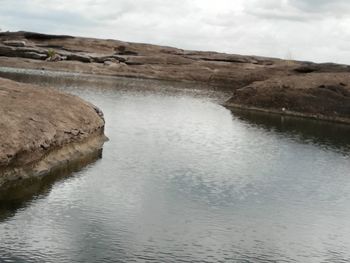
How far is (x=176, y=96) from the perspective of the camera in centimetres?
8444

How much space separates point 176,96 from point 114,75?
38937 mm

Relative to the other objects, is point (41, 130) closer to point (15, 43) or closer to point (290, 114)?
point (290, 114)

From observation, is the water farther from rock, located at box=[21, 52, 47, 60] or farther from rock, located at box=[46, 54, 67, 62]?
rock, located at box=[21, 52, 47, 60]

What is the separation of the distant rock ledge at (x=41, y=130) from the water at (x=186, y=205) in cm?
118

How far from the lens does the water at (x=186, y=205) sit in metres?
20.0

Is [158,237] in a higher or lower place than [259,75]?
lower

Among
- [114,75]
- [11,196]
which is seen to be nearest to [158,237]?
[11,196]

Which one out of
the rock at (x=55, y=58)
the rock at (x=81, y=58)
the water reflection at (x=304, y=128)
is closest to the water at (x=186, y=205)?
the water reflection at (x=304, y=128)

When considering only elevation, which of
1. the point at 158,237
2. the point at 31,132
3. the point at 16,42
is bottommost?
the point at 158,237

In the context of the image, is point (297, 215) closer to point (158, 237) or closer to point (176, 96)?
point (158, 237)

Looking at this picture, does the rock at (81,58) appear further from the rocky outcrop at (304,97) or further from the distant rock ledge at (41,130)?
the distant rock ledge at (41,130)

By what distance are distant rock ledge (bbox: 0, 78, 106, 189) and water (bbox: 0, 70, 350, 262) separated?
1.18m

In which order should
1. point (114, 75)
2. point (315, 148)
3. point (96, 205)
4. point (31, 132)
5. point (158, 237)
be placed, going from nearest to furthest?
1. point (158, 237)
2. point (96, 205)
3. point (31, 132)
4. point (315, 148)
5. point (114, 75)

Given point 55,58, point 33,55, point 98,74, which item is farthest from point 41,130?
point 33,55
